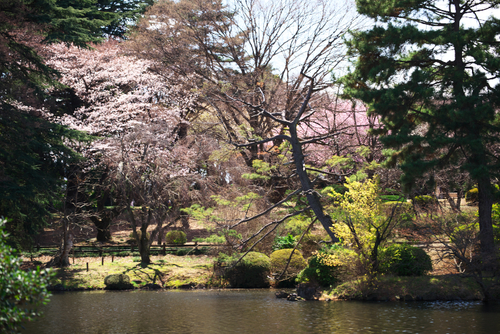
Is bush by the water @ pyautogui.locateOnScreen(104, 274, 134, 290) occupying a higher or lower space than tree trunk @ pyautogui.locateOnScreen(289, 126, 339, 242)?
lower

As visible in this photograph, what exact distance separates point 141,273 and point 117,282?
1485 millimetres

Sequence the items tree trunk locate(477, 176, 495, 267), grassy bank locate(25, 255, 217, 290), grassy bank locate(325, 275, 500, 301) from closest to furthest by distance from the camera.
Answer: grassy bank locate(325, 275, 500, 301), tree trunk locate(477, 176, 495, 267), grassy bank locate(25, 255, 217, 290)

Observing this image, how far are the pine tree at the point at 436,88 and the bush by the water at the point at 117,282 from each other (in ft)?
42.8

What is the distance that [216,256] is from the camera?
68.7 feet

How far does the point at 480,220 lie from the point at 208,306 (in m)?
9.96

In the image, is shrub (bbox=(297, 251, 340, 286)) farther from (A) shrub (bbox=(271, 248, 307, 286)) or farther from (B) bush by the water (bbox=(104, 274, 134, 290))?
(B) bush by the water (bbox=(104, 274, 134, 290))

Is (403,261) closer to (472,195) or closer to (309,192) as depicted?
(309,192)

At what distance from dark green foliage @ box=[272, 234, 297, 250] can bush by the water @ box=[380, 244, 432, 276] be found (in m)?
5.89

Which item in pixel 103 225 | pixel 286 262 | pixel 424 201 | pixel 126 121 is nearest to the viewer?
pixel 286 262

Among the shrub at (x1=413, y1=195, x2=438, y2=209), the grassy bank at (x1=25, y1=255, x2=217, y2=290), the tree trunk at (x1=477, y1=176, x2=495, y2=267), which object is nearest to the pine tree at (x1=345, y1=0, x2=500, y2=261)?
the tree trunk at (x1=477, y1=176, x2=495, y2=267)

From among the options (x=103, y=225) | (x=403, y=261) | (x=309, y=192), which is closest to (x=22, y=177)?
(x=309, y=192)

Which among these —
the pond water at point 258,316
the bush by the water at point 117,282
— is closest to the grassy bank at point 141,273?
the bush by the water at point 117,282

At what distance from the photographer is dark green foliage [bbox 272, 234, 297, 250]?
68.5 feet

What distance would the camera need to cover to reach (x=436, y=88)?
16.1m
